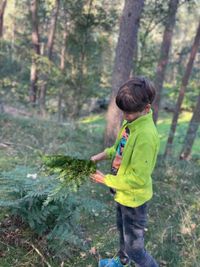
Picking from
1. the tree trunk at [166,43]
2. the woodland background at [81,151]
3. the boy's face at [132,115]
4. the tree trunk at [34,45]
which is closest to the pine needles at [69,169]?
the woodland background at [81,151]

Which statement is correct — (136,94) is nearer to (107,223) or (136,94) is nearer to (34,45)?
(107,223)

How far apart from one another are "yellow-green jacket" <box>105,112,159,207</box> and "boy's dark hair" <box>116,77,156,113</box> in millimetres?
173

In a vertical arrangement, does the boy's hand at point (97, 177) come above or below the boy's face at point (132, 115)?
below

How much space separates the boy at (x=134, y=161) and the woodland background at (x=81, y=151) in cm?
48

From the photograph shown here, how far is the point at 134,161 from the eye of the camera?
292 centimetres

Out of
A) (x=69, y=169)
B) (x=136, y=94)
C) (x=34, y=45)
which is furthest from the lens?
(x=34, y=45)

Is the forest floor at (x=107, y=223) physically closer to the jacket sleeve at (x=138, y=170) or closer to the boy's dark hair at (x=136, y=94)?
the jacket sleeve at (x=138, y=170)

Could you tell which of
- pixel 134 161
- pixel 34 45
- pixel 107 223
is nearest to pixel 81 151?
pixel 107 223

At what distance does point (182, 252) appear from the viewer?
4.35 metres

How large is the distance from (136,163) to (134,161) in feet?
0.09

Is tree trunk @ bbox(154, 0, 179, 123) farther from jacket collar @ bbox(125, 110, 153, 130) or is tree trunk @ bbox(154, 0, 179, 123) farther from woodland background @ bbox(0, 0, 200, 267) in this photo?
jacket collar @ bbox(125, 110, 153, 130)

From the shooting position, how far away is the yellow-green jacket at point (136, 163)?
115 inches

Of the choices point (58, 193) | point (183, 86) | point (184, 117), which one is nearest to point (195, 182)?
point (58, 193)

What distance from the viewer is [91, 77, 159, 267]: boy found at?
114 inches
